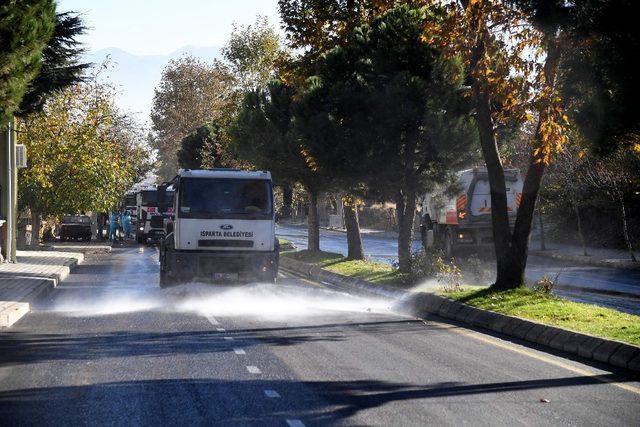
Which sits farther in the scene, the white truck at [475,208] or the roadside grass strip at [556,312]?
the white truck at [475,208]

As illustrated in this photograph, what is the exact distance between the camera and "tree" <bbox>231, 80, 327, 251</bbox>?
3855 cm

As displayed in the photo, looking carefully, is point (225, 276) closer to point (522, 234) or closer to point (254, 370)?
point (522, 234)

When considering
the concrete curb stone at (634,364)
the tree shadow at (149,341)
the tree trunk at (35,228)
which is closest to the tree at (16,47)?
the tree shadow at (149,341)

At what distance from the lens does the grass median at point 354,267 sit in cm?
2462

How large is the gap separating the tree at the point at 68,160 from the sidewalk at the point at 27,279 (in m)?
3.71

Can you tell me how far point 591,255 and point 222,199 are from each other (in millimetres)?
19908

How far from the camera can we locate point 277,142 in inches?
1534

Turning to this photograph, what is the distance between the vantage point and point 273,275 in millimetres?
21828

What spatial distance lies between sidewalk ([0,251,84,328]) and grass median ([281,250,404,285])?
7.74 metres

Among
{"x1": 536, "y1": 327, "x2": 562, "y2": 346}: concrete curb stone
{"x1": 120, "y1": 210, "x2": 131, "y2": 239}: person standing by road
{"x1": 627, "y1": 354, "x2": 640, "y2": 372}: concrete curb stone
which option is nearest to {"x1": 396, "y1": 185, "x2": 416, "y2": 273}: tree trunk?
{"x1": 536, "y1": 327, "x2": 562, "y2": 346}: concrete curb stone

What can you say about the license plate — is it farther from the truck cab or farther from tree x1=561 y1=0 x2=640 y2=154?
the truck cab

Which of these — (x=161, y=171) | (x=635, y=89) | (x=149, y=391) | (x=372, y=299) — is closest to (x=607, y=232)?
(x=372, y=299)

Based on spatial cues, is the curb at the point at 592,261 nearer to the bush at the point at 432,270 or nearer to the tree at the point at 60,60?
the bush at the point at 432,270

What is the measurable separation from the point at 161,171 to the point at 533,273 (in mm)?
95207
